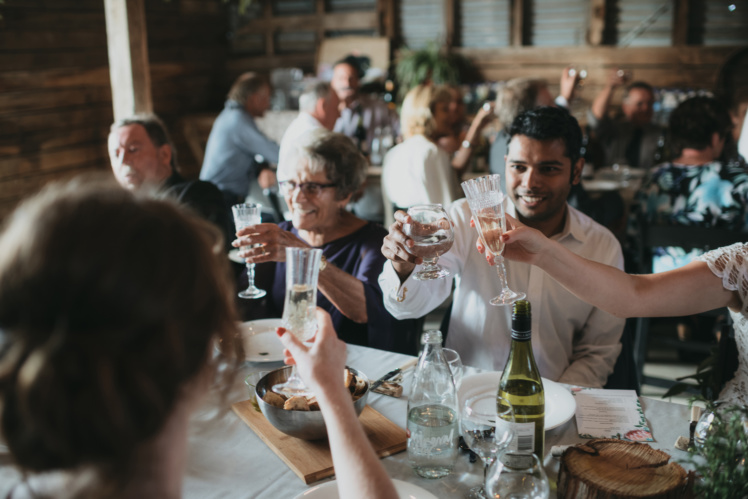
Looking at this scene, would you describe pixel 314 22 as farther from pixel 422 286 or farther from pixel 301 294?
pixel 301 294

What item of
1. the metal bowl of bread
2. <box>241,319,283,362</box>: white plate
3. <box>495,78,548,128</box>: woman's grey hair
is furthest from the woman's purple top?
<box>495,78,548,128</box>: woman's grey hair

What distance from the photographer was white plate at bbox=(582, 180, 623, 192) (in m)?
4.23

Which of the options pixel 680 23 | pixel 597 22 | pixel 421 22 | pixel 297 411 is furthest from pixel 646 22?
pixel 297 411

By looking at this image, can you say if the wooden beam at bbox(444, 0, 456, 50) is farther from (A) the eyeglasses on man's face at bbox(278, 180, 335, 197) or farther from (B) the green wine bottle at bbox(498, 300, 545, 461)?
(B) the green wine bottle at bbox(498, 300, 545, 461)

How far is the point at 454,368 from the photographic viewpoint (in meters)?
1.44

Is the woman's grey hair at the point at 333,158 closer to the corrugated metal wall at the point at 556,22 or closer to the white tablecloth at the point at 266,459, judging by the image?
the white tablecloth at the point at 266,459

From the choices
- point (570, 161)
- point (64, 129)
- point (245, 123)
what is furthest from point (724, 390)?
point (64, 129)

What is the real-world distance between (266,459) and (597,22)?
19.9ft

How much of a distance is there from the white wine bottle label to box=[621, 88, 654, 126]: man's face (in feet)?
16.2

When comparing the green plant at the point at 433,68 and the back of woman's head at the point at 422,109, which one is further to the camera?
the green plant at the point at 433,68

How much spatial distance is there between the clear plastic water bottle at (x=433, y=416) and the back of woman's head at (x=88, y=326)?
694 millimetres

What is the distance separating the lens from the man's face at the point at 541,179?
2.10 meters

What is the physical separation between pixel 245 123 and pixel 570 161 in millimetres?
3307

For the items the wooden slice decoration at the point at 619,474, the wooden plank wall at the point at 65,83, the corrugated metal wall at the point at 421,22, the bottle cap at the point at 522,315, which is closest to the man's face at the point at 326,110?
the wooden plank wall at the point at 65,83
